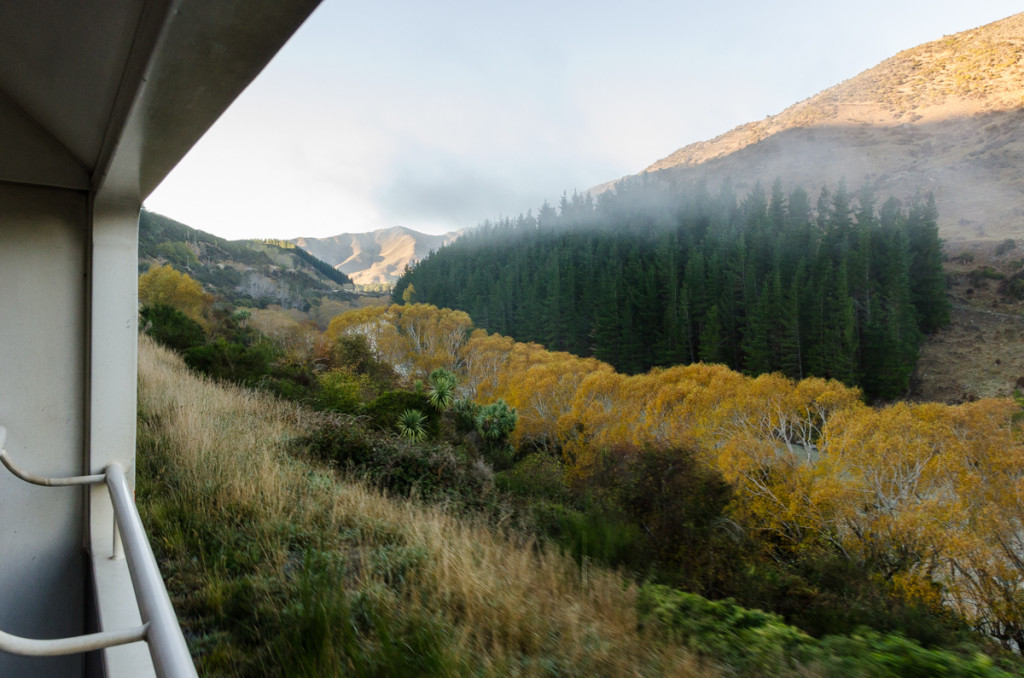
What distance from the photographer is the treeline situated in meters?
45.6

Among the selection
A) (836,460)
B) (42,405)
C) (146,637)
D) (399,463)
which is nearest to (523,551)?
(42,405)

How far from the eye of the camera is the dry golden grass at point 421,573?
7.72ft

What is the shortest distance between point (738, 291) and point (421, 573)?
59802 mm

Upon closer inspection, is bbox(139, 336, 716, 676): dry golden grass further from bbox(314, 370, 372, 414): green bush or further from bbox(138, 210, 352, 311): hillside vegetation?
bbox(138, 210, 352, 311): hillside vegetation

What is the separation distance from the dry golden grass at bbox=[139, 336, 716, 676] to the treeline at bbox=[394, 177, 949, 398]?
47183mm

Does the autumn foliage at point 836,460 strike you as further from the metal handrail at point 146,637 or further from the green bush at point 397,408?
the metal handrail at point 146,637

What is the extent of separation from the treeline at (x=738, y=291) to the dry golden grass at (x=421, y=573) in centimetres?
4718

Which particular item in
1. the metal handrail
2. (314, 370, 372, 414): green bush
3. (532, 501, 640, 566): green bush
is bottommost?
(532, 501, 640, 566): green bush

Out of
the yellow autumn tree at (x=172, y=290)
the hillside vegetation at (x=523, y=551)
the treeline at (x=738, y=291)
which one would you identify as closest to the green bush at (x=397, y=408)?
the hillside vegetation at (x=523, y=551)

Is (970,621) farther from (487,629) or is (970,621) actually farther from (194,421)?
(194,421)

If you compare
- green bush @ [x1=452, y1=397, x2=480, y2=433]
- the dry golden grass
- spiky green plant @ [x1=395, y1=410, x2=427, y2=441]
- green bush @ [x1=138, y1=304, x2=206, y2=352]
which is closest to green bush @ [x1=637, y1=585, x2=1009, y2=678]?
the dry golden grass

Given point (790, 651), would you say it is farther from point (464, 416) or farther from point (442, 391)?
point (464, 416)

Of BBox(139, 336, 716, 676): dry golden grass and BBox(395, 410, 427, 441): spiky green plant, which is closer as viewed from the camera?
BBox(139, 336, 716, 676): dry golden grass

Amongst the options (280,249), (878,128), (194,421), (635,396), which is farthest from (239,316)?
(878,128)
